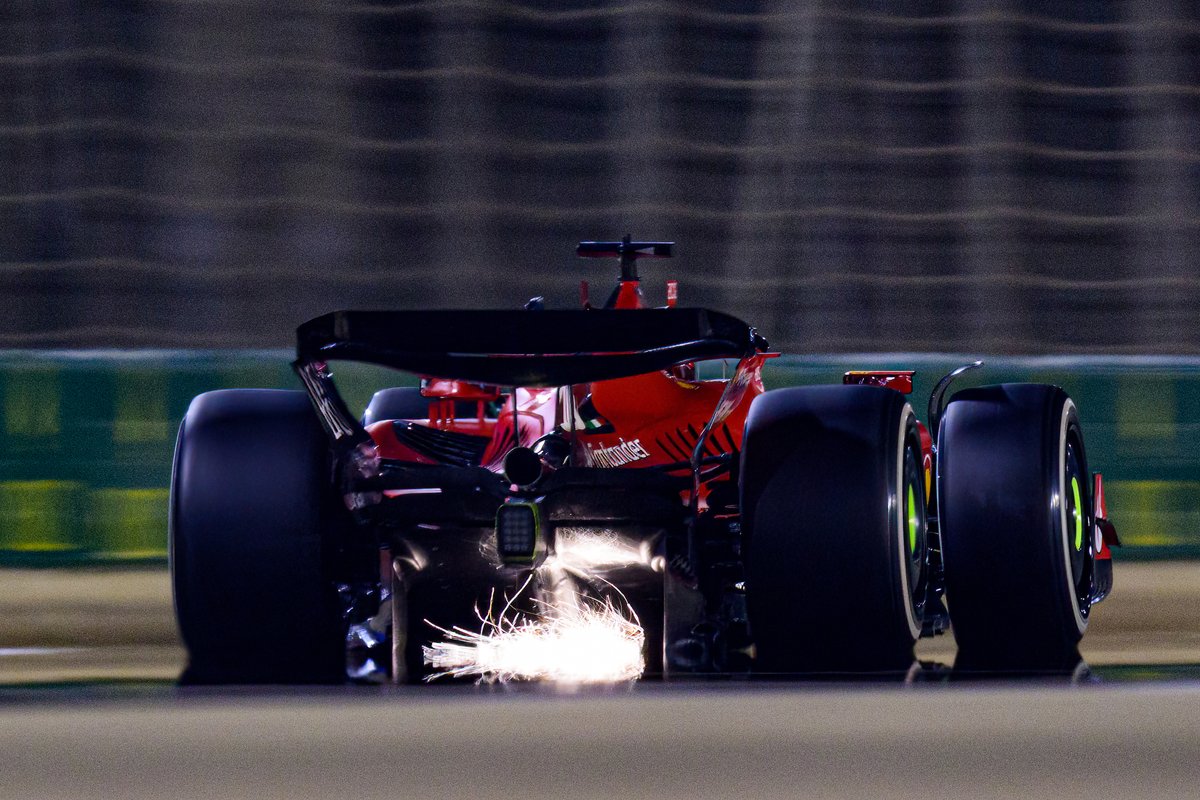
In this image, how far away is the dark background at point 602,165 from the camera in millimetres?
7926

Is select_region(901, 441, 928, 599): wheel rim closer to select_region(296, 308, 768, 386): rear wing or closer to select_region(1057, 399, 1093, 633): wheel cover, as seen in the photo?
select_region(1057, 399, 1093, 633): wheel cover

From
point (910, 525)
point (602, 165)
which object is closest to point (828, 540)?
point (910, 525)

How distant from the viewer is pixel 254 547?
13.6 feet

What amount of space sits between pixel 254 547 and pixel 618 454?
3.23 feet

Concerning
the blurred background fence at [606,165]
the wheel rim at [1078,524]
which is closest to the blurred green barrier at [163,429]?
the blurred background fence at [606,165]

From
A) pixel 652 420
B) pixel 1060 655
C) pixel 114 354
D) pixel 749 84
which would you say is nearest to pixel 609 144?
pixel 749 84

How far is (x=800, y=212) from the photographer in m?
8.15

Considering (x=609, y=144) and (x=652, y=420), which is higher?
(x=609, y=144)

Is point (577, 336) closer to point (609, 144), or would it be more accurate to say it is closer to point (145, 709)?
point (145, 709)

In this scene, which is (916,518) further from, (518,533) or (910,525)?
(518,533)

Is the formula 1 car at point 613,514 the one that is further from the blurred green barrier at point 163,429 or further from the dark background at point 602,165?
the dark background at point 602,165

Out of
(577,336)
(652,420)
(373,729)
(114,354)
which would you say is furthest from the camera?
(114,354)

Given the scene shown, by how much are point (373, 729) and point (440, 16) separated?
6.21 meters

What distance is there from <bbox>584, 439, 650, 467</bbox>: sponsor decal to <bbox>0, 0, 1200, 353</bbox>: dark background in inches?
136
